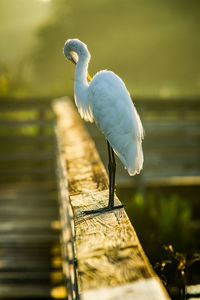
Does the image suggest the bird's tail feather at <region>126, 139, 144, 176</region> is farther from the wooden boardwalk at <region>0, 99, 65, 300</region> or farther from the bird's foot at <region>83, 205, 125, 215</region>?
the wooden boardwalk at <region>0, 99, 65, 300</region>

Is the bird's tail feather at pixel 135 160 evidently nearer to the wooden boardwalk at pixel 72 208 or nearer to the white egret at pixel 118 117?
the white egret at pixel 118 117

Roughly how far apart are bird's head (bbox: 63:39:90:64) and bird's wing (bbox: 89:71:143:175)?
0.30 metres

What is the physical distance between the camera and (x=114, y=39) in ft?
66.5

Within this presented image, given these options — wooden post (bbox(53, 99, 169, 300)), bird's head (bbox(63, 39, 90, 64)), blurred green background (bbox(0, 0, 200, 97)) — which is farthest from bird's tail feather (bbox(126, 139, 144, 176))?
blurred green background (bbox(0, 0, 200, 97))

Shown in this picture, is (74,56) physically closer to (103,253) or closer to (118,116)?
(118,116)

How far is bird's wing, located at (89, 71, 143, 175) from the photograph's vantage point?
5.88 feet

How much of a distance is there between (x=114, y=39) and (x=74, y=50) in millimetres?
18979

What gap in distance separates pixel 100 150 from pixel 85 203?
3.60 m

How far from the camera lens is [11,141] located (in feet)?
18.8

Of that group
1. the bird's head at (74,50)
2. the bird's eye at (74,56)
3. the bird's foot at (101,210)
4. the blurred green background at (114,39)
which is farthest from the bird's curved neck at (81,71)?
the blurred green background at (114,39)

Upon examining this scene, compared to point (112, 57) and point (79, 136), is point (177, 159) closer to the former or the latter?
point (79, 136)

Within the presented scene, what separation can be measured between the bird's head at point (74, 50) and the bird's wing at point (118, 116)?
0.99 ft

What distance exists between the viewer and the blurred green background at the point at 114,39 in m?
19.4

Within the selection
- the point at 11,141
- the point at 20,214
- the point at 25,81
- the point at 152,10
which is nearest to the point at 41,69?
the point at 25,81
